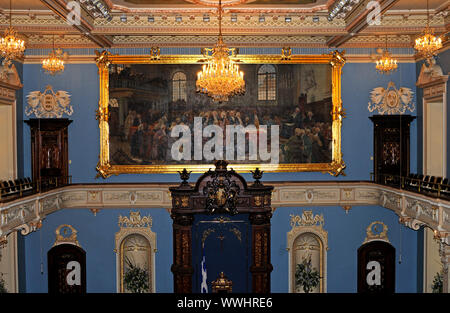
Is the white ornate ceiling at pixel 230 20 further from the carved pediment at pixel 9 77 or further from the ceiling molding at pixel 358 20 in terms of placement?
the carved pediment at pixel 9 77

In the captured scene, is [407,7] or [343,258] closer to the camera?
[407,7]

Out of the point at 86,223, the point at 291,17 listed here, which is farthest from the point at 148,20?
the point at 86,223

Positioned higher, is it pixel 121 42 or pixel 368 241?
pixel 121 42

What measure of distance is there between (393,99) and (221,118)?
6.06 meters

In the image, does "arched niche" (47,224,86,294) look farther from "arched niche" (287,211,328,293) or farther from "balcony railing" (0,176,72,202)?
"arched niche" (287,211,328,293)

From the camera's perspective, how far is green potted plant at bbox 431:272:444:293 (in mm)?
13133

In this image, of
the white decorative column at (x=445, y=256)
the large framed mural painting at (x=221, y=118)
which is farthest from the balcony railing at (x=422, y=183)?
the large framed mural painting at (x=221, y=118)

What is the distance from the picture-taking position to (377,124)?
14.4 m

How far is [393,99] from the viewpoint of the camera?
47.3 feet

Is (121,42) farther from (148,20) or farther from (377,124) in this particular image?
(377,124)

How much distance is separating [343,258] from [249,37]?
8317 millimetres

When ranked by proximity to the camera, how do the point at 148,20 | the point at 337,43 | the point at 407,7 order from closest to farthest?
1. the point at 407,7
2. the point at 148,20
3. the point at 337,43

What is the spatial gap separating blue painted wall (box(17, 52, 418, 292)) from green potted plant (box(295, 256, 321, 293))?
0.44m

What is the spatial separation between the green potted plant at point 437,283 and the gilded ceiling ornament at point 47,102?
13569 millimetres
